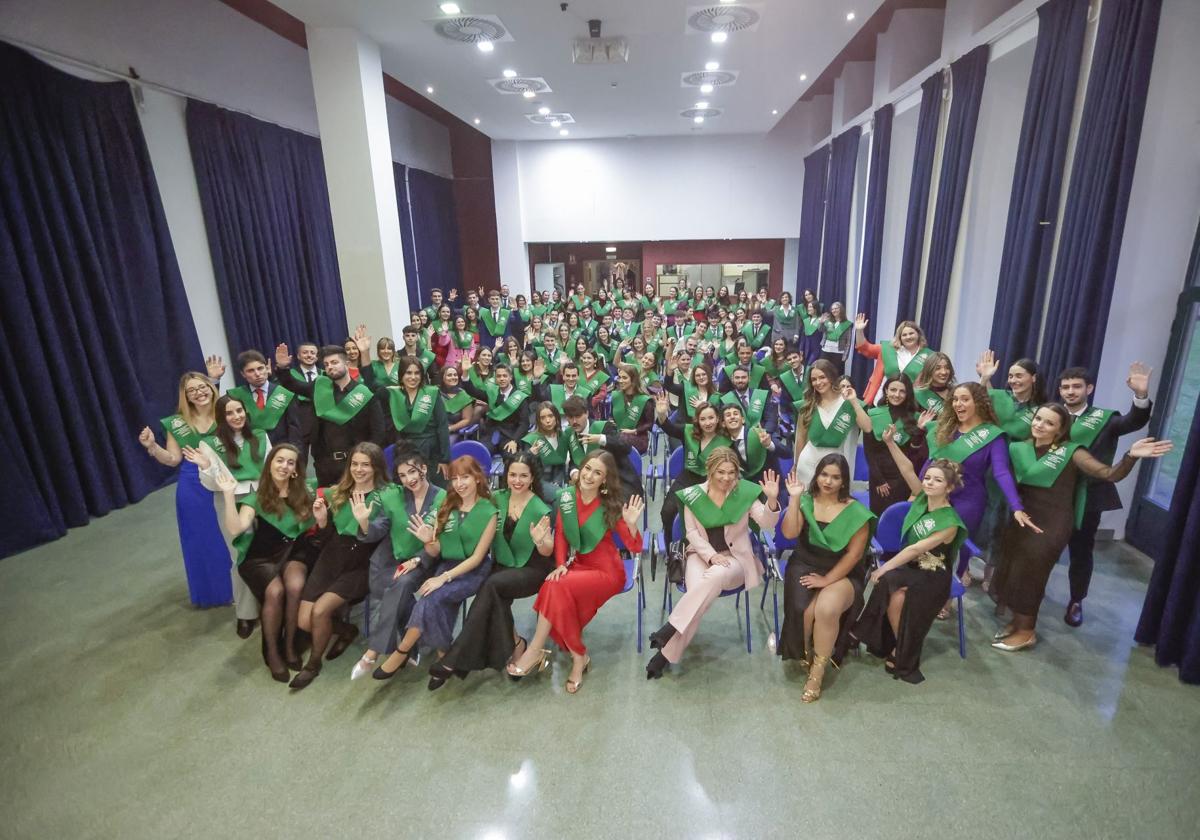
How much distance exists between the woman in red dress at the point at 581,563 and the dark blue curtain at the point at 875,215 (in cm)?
678

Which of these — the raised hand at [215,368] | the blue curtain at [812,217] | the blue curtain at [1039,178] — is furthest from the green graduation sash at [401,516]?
the blue curtain at [812,217]

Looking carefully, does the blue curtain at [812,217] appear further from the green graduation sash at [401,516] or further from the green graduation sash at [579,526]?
the green graduation sash at [401,516]

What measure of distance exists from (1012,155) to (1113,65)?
1750mm

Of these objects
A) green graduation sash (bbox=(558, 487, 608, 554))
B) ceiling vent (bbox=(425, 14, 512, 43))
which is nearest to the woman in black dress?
green graduation sash (bbox=(558, 487, 608, 554))

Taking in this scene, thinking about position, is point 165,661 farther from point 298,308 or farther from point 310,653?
point 298,308

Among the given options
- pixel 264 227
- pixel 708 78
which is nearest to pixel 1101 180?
pixel 708 78

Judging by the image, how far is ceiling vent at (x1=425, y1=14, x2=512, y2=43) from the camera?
5.93 m

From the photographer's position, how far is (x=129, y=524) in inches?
207

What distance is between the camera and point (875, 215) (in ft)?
27.2

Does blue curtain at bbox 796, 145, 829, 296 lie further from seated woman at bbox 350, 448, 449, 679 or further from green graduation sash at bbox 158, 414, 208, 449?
green graduation sash at bbox 158, 414, 208, 449

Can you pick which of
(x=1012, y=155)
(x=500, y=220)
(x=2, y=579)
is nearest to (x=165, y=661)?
(x=2, y=579)

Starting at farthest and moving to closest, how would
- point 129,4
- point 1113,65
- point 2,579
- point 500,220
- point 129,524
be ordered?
point 500,220
point 129,4
point 129,524
point 2,579
point 1113,65

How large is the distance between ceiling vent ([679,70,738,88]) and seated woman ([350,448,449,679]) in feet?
24.3

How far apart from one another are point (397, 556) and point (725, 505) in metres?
1.84
